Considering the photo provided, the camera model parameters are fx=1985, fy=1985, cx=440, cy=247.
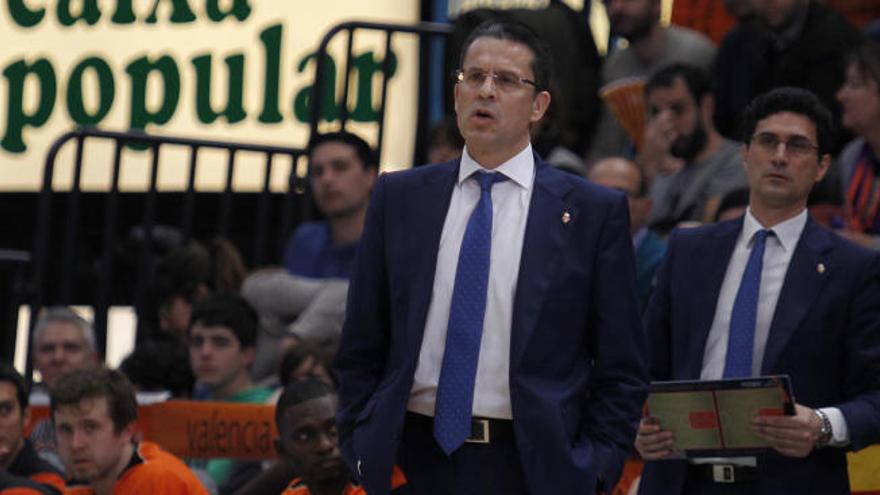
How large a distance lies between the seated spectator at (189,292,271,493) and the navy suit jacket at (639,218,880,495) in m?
3.51

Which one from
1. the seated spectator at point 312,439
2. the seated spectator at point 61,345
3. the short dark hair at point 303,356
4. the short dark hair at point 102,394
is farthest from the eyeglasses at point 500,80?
the seated spectator at point 61,345

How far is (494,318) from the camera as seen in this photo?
5152 mm

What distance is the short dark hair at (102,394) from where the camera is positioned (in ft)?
25.1

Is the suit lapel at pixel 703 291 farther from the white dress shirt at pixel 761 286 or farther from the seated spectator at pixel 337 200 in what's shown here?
the seated spectator at pixel 337 200

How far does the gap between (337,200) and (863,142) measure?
2.53 metres

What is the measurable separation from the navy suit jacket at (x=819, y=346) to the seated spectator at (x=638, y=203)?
8.83ft

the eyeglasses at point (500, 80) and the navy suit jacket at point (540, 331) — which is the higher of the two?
the eyeglasses at point (500, 80)

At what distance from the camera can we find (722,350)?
20.2ft

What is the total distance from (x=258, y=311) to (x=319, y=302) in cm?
63

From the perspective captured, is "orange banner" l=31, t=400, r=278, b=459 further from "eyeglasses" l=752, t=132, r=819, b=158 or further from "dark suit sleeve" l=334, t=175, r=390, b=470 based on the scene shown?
"dark suit sleeve" l=334, t=175, r=390, b=470

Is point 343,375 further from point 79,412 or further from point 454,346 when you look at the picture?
point 79,412

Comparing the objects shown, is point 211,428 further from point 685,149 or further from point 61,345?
point 685,149

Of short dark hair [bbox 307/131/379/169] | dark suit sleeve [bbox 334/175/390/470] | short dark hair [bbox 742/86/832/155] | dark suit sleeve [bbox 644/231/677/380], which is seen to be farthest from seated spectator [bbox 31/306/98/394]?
dark suit sleeve [bbox 334/175/390/470]

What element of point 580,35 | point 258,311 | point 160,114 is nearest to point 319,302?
point 258,311
